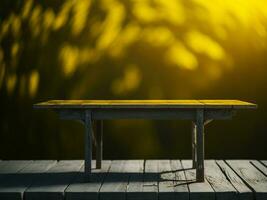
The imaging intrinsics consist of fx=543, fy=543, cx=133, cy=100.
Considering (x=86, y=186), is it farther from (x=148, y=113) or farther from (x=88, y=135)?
(x=148, y=113)

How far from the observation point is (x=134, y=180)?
4457 mm

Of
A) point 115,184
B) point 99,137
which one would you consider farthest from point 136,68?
point 115,184

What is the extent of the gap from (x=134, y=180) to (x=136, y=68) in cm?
155

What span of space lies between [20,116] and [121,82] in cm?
114

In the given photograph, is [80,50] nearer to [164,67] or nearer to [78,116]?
[164,67]

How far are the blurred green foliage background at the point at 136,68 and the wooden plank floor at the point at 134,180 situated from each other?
32 centimetres

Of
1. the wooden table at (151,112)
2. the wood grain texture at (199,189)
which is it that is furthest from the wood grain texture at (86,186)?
the wood grain texture at (199,189)

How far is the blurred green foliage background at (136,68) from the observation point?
564cm

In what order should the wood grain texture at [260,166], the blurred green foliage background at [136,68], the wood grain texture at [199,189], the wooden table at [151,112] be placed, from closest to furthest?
the wood grain texture at [199,189] < the wooden table at [151,112] < the wood grain texture at [260,166] < the blurred green foliage background at [136,68]

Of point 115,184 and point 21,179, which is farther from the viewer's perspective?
point 21,179

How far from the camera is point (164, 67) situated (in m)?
5.64

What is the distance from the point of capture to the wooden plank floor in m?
3.96

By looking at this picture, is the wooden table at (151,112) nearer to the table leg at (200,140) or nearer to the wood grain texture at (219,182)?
the table leg at (200,140)

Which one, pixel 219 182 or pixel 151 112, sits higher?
pixel 151 112
